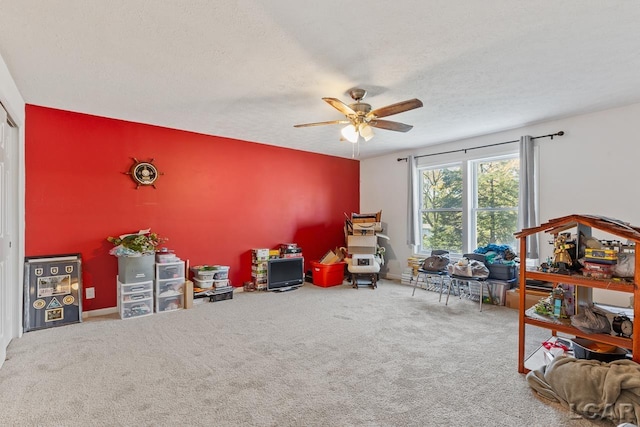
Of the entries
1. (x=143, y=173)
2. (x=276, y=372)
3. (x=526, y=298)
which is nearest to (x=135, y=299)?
(x=143, y=173)

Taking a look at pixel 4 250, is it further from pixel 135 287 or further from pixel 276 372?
pixel 276 372

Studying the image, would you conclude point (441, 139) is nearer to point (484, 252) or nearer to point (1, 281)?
point (484, 252)

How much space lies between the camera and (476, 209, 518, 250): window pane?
16.0 ft

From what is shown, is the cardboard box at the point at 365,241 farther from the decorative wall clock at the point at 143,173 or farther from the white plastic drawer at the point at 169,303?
the decorative wall clock at the point at 143,173

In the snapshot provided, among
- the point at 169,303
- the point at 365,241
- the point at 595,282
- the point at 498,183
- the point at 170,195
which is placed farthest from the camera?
the point at 365,241

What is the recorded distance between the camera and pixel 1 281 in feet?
8.94

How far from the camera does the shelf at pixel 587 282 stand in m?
2.06

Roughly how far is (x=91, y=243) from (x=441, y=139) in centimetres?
525

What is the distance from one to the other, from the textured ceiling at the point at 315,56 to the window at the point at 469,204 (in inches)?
49.7

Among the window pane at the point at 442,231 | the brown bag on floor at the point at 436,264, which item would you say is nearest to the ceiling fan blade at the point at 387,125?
the brown bag on floor at the point at 436,264

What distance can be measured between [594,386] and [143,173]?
16.3ft

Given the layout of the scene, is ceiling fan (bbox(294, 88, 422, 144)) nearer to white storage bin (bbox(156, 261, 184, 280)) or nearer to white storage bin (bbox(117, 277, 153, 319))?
white storage bin (bbox(156, 261, 184, 280))

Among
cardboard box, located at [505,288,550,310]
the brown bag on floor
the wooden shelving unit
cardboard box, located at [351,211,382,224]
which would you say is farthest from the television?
the wooden shelving unit

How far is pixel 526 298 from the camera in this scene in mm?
4250
